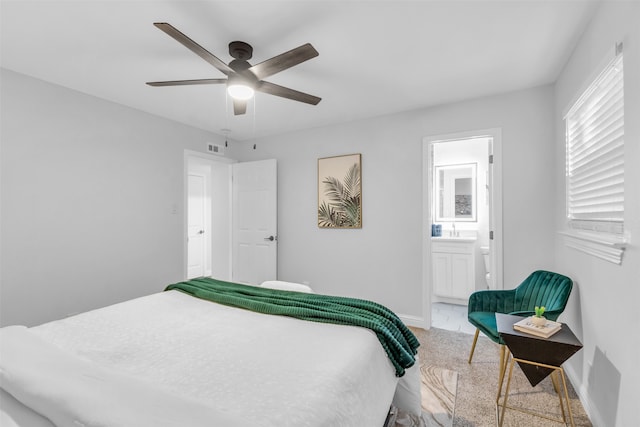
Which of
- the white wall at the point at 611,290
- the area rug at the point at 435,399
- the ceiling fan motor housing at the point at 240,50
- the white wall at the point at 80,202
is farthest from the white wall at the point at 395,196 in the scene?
the ceiling fan motor housing at the point at 240,50

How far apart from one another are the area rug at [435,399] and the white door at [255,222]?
2.45 meters

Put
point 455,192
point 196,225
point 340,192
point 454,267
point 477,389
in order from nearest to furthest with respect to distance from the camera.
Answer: point 477,389
point 340,192
point 454,267
point 455,192
point 196,225

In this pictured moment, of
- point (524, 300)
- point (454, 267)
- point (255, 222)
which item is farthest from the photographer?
point (255, 222)

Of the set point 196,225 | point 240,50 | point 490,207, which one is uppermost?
point 240,50

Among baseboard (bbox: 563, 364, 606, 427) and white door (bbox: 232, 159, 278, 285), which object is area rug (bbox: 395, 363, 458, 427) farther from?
white door (bbox: 232, 159, 278, 285)

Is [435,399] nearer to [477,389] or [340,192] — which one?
[477,389]

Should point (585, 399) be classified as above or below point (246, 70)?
below

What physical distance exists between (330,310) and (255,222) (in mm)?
2865

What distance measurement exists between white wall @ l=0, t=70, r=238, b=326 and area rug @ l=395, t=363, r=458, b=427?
120 inches

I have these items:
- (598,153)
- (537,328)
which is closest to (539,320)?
(537,328)

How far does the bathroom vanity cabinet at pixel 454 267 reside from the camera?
417 cm

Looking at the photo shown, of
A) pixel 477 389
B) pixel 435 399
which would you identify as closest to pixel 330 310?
pixel 435 399

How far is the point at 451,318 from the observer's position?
148 inches

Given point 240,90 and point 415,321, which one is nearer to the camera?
point 240,90
